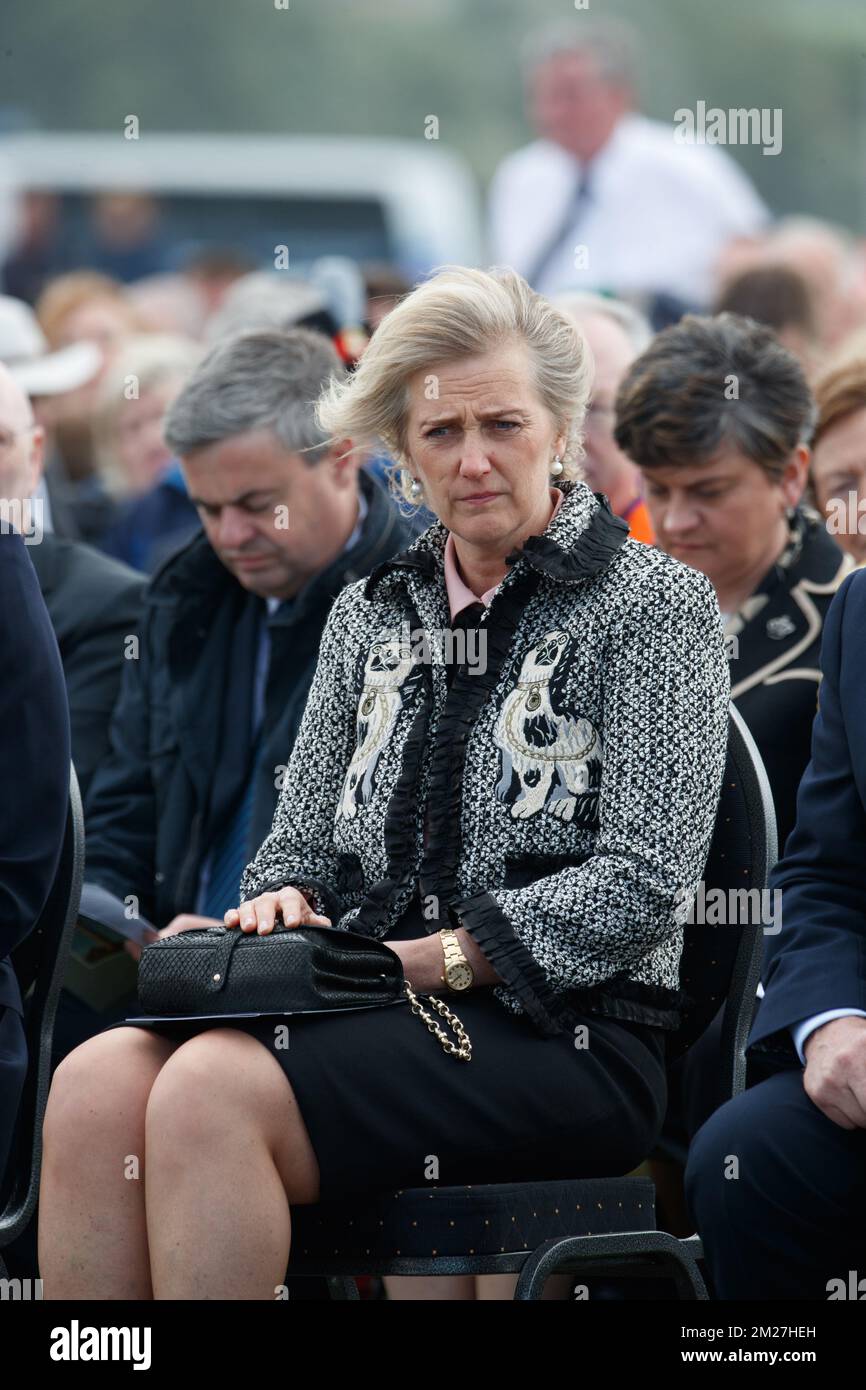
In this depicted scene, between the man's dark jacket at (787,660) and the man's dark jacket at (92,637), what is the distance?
1.45 meters

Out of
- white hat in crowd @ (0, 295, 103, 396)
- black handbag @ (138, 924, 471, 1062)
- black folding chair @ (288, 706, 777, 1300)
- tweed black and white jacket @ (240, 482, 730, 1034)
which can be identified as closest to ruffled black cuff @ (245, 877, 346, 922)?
tweed black and white jacket @ (240, 482, 730, 1034)

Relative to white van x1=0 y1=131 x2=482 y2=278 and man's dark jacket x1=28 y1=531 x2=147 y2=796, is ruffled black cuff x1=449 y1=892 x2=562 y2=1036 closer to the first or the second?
man's dark jacket x1=28 y1=531 x2=147 y2=796

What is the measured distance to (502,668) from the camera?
335cm

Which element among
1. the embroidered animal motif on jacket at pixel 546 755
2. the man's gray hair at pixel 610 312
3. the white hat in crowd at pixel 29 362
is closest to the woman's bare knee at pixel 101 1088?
the embroidered animal motif on jacket at pixel 546 755

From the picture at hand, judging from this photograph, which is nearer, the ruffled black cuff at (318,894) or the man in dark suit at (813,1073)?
the man in dark suit at (813,1073)

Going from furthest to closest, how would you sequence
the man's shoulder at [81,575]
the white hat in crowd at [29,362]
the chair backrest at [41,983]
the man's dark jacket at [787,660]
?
the white hat in crowd at [29,362], the man's shoulder at [81,575], the man's dark jacket at [787,660], the chair backrest at [41,983]

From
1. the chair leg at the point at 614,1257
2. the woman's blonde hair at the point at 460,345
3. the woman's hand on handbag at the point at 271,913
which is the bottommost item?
the chair leg at the point at 614,1257

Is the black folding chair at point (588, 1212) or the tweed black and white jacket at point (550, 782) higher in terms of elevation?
the tweed black and white jacket at point (550, 782)

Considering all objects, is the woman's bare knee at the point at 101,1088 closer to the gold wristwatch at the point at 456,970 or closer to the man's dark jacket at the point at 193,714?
the gold wristwatch at the point at 456,970

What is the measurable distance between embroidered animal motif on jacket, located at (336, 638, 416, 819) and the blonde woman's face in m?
0.23

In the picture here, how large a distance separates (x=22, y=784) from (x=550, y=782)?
819 mm

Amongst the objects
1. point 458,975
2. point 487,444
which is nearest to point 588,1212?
point 458,975

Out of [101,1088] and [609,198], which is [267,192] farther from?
[101,1088]

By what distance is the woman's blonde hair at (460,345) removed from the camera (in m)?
3.49
